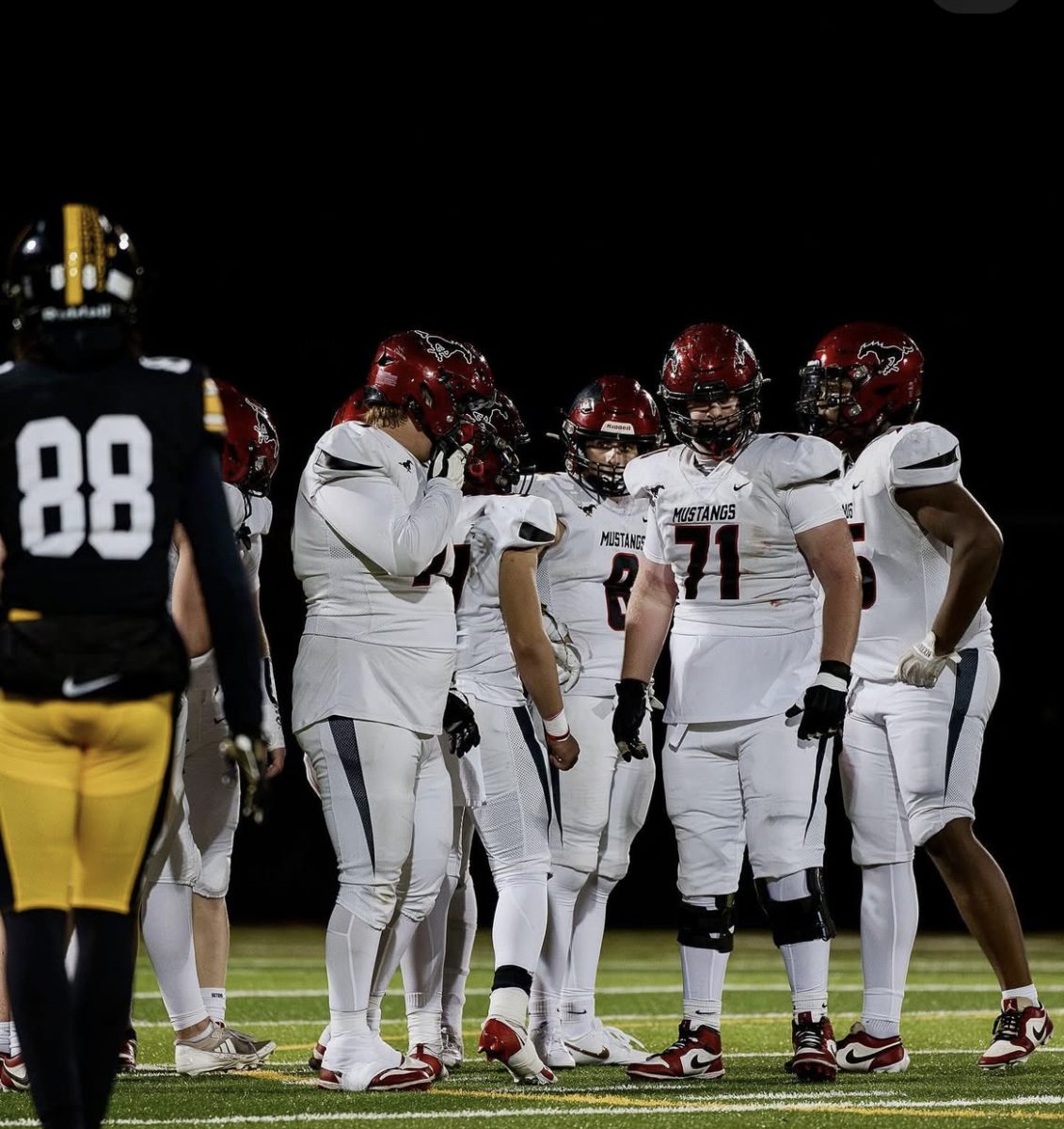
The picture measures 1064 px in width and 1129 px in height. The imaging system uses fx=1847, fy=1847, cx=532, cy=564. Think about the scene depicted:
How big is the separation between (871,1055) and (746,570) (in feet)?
4.17

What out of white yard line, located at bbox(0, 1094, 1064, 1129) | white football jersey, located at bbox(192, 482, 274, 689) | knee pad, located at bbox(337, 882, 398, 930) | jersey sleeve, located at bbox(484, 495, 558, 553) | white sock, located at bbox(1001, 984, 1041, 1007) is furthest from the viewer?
white football jersey, located at bbox(192, 482, 274, 689)

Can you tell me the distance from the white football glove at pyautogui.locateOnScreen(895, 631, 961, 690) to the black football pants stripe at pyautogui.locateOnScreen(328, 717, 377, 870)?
147cm

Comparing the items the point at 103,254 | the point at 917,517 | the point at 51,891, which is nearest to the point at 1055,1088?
the point at 917,517

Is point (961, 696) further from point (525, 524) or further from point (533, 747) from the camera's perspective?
point (525, 524)

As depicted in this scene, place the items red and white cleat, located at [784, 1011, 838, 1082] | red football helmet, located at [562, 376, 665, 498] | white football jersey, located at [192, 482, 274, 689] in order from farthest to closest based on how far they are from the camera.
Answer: red football helmet, located at [562, 376, 665, 498] < white football jersey, located at [192, 482, 274, 689] < red and white cleat, located at [784, 1011, 838, 1082]

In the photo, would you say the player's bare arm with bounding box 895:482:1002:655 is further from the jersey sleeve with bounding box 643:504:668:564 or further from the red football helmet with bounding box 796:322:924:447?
the jersey sleeve with bounding box 643:504:668:564

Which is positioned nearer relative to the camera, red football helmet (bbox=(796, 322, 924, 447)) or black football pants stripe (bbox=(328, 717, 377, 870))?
black football pants stripe (bbox=(328, 717, 377, 870))

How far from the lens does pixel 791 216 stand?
1431 cm

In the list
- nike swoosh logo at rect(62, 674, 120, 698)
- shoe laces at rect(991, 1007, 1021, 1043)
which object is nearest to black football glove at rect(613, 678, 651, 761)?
shoe laces at rect(991, 1007, 1021, 1043)

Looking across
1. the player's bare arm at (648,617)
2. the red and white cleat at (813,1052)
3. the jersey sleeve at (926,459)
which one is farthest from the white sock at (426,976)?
the jersey sleeve at (926,459)

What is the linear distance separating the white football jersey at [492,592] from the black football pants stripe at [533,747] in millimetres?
32

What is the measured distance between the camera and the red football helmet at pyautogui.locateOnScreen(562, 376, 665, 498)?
208 inches

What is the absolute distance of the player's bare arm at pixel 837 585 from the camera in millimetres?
4477

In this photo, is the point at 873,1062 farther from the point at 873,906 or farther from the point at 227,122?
the point at 227,122
